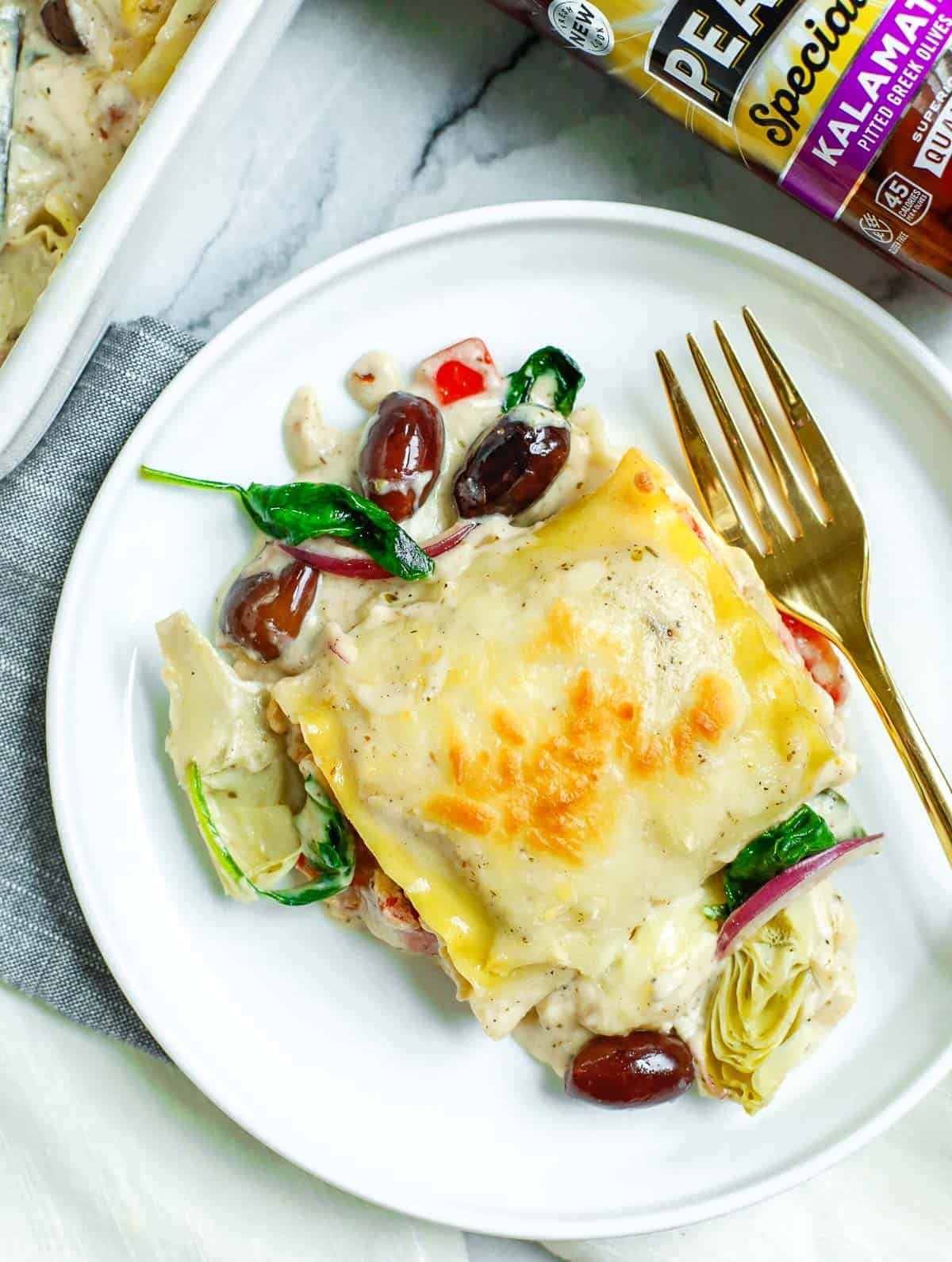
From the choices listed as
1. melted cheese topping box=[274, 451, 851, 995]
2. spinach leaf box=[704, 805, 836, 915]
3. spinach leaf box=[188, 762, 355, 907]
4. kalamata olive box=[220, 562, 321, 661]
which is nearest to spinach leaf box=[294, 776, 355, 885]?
spinach leaf box=[188, 762, 355, 907]

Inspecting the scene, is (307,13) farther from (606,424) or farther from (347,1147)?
(347,1147)

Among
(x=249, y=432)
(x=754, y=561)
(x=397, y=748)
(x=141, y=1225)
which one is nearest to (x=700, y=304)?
(x=754, y=561)

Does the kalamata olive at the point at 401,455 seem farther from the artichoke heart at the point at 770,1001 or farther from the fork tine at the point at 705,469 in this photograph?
the artichoke heart at the point at 770,1001

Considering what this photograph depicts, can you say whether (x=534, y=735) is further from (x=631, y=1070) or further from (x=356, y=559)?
(x=631, y=1070)

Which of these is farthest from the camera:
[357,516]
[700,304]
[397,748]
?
[700,304]

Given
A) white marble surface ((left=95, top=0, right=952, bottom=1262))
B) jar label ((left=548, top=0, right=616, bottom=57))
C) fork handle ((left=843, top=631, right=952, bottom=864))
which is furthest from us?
white marble surface ((left=95, top=0, right=952, bottom=1262))

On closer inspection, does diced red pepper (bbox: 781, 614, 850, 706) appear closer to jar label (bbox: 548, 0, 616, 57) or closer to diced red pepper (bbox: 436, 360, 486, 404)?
diced red pepper (bbox: 436, 360, 486, 404)
